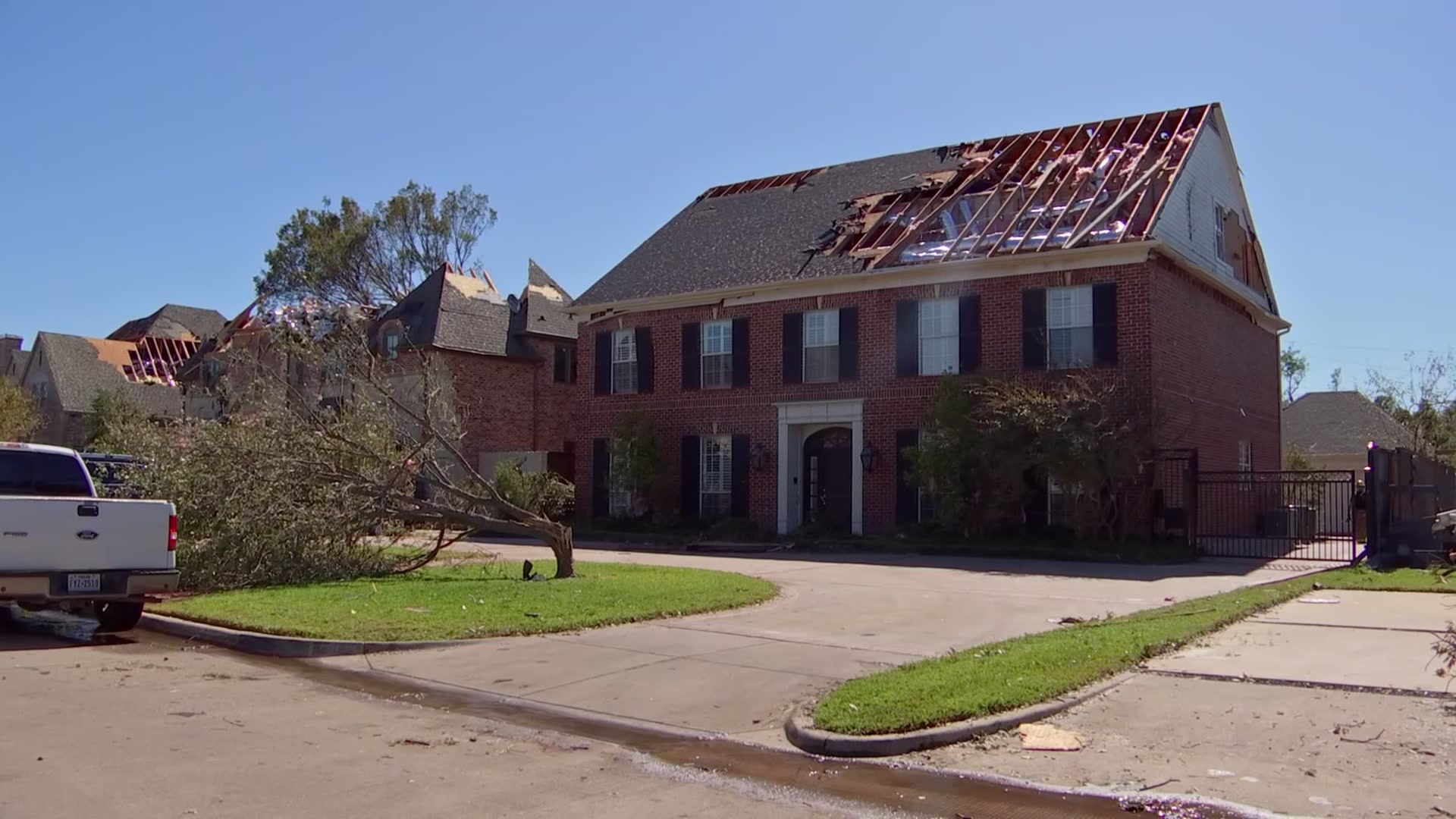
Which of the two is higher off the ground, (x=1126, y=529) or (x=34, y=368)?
(x=34, y=368)

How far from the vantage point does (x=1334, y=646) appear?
9.53 m

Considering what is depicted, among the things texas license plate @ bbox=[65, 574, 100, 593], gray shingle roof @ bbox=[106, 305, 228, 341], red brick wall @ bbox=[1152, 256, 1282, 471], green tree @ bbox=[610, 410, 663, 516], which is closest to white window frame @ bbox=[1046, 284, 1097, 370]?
red brick wall @ bbox=[1152, 256, 1282, 471]

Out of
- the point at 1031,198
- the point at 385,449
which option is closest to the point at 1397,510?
the point at 1031,198

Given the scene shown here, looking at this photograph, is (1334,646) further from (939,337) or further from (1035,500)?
(939,337)

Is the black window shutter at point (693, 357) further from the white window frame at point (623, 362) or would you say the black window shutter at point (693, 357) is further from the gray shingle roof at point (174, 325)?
the gray shingle roof at point (174, 325)

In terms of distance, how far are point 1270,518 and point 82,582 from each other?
2237 centimetres

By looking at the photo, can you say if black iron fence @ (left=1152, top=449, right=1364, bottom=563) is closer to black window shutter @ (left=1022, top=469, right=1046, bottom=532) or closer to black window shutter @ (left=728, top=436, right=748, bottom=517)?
black window shutter @ (left=1022, top=469, right=1046, bottom=532)

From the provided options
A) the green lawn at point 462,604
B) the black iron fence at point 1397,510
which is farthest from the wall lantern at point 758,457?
the black iron fence at point 1397,510

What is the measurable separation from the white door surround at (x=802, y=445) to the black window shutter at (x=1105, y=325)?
16.5 ft

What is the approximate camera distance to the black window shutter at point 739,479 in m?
26.1

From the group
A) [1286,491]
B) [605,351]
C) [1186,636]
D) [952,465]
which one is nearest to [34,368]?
[605,351]

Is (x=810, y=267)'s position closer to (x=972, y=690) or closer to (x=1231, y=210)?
(x=1231, y=210)

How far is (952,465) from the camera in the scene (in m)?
21.6

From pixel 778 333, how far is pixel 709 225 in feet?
20.2
